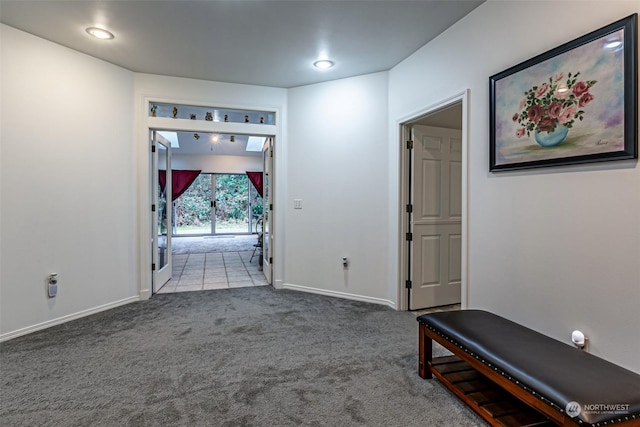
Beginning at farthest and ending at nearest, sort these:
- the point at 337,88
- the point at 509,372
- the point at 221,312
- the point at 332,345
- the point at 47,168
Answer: the point at 337,88 → the point at 221,312 → the point at 47,168 → the point at 332,345 → the point at 509,372

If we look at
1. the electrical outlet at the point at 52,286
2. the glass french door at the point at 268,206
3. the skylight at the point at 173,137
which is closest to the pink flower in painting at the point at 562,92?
the glass french door at the point at 268,206

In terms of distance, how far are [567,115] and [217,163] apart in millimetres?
9669

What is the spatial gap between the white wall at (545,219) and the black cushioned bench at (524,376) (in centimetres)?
23

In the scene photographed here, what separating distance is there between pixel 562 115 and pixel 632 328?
110 centimetres

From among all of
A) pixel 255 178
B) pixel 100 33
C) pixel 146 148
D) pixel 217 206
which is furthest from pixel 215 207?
pixel 100 33

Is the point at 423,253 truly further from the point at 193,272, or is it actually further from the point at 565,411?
the point at 193,272

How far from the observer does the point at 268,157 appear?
15.0 feet

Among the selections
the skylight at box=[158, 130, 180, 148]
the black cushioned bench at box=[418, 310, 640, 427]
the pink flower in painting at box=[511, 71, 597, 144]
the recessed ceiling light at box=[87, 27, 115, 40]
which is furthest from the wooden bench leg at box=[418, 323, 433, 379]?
the skylight at box=[158, 130, 180, 148]

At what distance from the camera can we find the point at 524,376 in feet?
4.58

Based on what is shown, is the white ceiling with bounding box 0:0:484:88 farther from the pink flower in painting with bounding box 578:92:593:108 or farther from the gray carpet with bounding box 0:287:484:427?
the gray carpet with bounding box 0:287:484:427

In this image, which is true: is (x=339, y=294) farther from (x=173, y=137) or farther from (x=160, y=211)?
(x=173, y=137)

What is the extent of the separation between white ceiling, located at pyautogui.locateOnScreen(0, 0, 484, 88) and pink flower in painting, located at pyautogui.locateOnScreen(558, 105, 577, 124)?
1110mm

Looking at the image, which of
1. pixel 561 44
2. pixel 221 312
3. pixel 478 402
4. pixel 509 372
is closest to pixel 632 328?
pixel 509 372

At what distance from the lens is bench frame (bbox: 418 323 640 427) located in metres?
1.26
